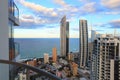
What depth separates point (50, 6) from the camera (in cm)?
404

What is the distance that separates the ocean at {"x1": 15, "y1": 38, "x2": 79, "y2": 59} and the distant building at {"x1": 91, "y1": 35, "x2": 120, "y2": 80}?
42 centimetres

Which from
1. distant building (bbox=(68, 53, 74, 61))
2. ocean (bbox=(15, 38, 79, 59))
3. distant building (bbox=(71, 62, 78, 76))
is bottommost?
distant building (bbox=(71, 62, 78, 76))

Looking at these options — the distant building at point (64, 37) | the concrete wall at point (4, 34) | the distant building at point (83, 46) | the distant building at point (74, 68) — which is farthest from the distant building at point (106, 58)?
the concrete wall at point (4, 34)

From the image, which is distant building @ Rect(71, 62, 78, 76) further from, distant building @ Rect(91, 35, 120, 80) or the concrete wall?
the concrete wall

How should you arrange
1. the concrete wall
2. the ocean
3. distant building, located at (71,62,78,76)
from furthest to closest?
distant building, located at (71,62,78,76) → the ocean → the concrete wall

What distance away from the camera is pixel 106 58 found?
3.71 meters

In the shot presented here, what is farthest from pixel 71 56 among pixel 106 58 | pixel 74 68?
pixel 106 58

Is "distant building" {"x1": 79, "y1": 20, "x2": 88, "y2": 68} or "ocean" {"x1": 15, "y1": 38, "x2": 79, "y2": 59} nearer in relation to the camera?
"ocean" {"x1": 15, "y1": 38, "x2": 79, "y2": 59}

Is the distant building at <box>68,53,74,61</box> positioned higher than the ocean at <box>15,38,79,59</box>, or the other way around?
the ocean at <box>15,38,79,59</box>

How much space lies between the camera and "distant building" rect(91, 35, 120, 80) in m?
3.65

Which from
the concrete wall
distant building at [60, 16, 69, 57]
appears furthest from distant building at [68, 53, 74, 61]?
the concrete wall

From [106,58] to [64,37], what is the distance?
2.97 ft

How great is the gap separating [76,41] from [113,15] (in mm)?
1003

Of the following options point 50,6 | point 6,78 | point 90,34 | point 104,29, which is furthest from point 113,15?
point 6,78
